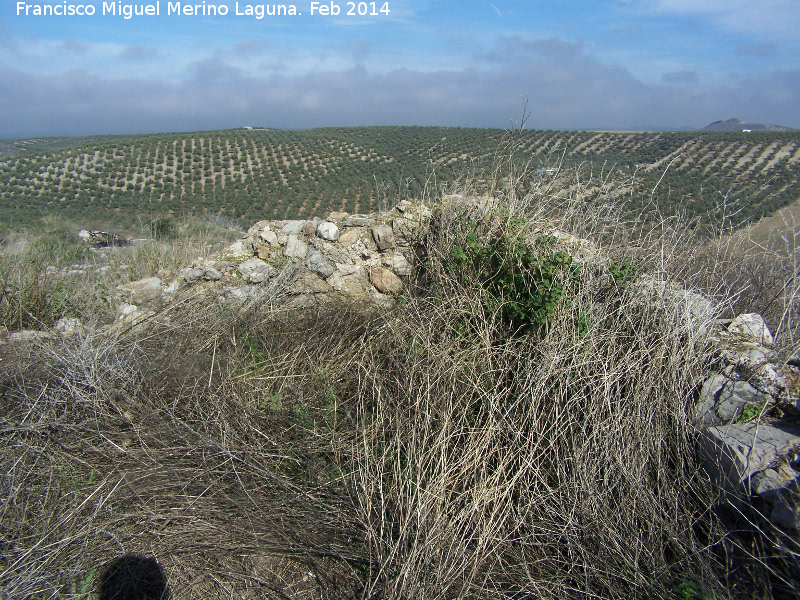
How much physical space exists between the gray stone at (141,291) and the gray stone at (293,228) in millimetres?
1572

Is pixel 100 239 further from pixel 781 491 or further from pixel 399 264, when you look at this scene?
pixel 781 491

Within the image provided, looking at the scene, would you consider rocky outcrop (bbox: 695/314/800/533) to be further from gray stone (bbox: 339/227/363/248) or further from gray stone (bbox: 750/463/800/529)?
gray stone (bbox: 339/227/363/248)

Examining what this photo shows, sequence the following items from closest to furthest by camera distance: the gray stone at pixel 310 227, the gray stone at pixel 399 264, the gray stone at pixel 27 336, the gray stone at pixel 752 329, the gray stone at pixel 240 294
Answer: the gray stone at pixel 752 329 → the gray stone at pixel 27 336 → the gray stone at pixel 240 294 → the gray stone at pixel 399 264 → the gray stone at pixel 310 227

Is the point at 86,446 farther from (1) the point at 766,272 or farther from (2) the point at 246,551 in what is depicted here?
(1) the point at 766,272

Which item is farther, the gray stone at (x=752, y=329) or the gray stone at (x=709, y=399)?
the gray stone at (x=752, y=329)

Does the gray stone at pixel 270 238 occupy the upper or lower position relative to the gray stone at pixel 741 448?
upper

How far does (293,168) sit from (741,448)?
2974 centimetres

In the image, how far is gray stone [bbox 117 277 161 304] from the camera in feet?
15.8

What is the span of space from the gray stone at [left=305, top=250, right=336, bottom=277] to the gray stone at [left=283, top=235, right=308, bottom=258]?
210 millimetres

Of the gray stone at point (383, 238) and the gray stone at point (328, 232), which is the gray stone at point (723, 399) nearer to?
the gray stone at point (383, 238)

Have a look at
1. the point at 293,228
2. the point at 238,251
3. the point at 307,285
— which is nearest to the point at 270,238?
the point at 293,228

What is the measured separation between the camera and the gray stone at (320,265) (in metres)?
4.79

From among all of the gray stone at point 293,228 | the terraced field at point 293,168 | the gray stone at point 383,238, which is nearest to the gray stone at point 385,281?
the gray stone at point 383,238

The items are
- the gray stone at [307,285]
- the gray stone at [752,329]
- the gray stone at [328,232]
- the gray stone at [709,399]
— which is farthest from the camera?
the gray stone at [328,232]
